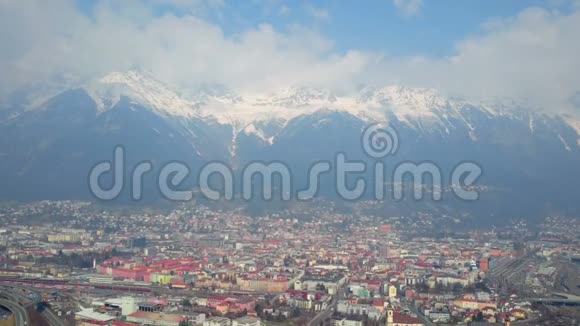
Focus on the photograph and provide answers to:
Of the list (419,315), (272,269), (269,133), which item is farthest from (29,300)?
(269,133)

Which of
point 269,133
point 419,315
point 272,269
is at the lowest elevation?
point 419,315

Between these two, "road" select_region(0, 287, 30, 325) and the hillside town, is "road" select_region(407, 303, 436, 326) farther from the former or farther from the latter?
"road" select_region(0, 287, 30, 325)

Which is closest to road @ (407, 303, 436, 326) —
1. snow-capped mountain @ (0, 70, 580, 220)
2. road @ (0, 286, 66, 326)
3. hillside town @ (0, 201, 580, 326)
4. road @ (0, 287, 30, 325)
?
hillside town @ (0, 201, 580, 326)

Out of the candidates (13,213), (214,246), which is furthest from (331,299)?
(13,213)

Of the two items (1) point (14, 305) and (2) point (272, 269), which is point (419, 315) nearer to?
(2) point (272, 269)

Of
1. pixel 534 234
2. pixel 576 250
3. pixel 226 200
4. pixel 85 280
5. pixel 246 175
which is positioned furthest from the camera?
pixel 246 175

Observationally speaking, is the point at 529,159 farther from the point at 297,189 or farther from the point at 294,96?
the point at 294,96
